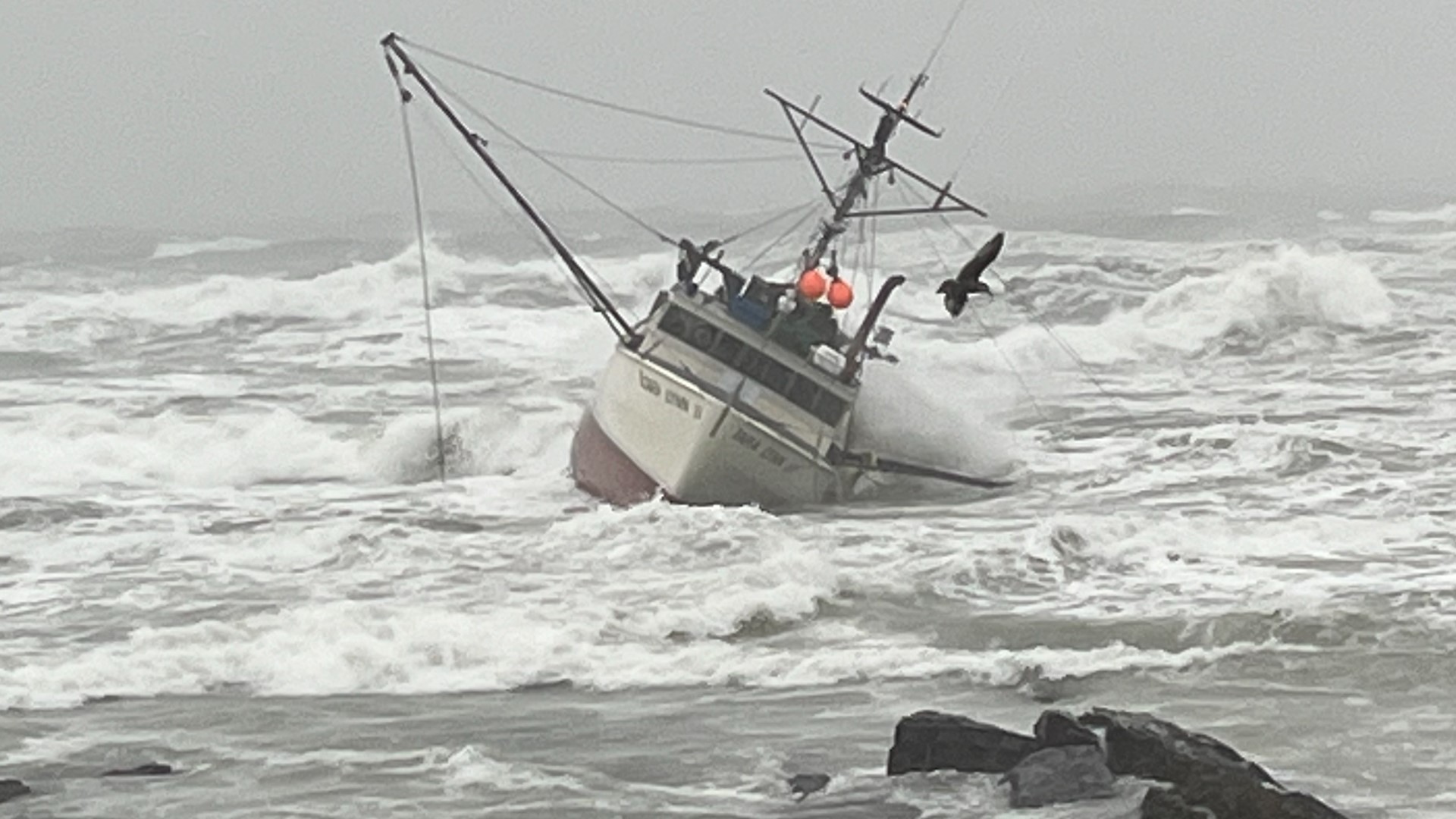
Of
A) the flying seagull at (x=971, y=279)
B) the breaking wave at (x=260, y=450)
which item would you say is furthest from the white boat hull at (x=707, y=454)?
the flying seagull at (x=971, y=279)

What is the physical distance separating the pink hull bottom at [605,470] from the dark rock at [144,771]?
1195cm

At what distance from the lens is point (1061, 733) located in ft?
38.4

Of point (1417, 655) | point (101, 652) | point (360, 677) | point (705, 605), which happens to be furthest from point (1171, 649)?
point (101, 652)

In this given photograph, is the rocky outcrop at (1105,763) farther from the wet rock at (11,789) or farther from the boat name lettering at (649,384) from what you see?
the boat name lettering at (649,384)

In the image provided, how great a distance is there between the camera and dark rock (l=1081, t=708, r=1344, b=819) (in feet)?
32.8

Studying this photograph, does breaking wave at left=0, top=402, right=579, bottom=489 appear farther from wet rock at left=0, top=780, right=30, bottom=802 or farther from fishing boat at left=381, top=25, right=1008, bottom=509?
wet rock at left=0, top=780, right=30, bottom=802

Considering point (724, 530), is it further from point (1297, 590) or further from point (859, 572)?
point (1297, 590)

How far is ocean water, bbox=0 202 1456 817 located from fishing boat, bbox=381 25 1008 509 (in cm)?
72

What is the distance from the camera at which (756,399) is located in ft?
80.5

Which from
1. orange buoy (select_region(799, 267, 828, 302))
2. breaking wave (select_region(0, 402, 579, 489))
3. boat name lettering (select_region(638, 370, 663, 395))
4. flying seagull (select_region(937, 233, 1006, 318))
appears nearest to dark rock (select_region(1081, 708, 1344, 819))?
flying seagull (select_region(937, 233, 1006, 318))

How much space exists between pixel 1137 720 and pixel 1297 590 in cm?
706

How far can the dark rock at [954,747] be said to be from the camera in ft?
38.5

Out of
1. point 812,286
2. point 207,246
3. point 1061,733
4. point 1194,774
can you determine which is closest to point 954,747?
point 1061,733

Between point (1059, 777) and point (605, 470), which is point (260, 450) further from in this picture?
point (1059, 777)
